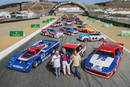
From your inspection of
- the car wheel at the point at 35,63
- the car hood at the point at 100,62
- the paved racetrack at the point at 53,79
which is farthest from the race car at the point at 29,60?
the car hood at the point at 100,62

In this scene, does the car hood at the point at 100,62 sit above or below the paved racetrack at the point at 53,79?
above

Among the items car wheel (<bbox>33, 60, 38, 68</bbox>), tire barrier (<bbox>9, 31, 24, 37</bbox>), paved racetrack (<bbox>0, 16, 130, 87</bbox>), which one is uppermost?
tire barrier (<bbox>9, 31, 24, 37</bbox>)

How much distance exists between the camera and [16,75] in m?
8.16

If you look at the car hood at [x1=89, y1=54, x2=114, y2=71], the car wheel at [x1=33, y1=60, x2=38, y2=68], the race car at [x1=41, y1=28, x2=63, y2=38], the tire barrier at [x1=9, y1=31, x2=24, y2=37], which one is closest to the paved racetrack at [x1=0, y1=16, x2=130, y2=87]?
the car wheel at [x1=33, y1=60, x2=38, y2=68]

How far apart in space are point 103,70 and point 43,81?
4058mm

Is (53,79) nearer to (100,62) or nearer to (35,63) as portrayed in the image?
(35,63)

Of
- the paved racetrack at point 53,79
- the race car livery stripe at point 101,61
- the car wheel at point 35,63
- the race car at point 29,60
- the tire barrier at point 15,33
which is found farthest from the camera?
the tire barrier at point 15,33

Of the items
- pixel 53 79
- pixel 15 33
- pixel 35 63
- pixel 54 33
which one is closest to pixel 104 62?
pixel 53 79

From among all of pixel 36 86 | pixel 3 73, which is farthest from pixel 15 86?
pixel 3 73

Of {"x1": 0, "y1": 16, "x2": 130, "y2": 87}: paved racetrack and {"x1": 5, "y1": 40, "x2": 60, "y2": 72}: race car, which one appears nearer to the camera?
{"x1": 0, "y1": 16, "x2": 130, "y2": 87}: paved racetrack

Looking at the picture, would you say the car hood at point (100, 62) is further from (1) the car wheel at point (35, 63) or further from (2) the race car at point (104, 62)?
(1) the car wheel at point (35, 63)

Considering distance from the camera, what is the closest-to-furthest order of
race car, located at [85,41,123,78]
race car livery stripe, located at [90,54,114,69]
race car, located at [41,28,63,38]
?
race car, located at [85,41,123,78], race car livery stripe, located at [90,54,114,69], race car, located at [41,28,63,38]

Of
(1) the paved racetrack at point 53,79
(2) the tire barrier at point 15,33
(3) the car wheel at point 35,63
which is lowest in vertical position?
(1) the paved racetrack at point 53,79

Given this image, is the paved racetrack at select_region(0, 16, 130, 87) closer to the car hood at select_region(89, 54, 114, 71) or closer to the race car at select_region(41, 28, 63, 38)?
the car hood at select_region(89, 54, 114, 71)
